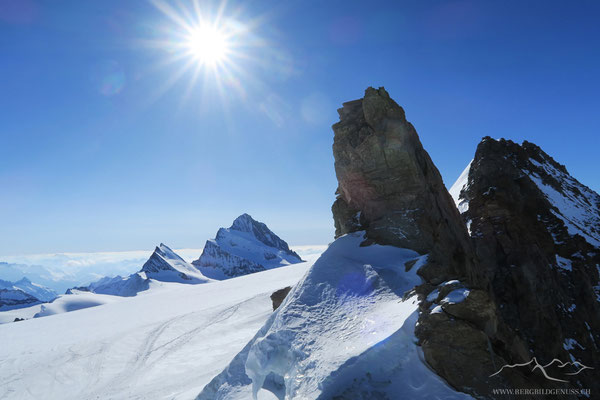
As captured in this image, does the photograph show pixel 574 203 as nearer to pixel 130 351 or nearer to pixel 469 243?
pixel 469 243

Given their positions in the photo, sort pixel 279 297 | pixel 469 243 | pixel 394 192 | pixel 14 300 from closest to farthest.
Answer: pixel 394 192, pixel 469 243, pixel 279 297, pixel 14 300

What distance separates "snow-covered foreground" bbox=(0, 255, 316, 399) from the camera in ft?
64.1

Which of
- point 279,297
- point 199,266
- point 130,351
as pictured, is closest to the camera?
point 279,297

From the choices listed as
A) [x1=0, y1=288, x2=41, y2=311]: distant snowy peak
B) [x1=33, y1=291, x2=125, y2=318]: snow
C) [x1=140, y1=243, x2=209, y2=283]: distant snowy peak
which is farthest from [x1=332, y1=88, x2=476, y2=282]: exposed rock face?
[x1=0, y1=288, x2=41, y2=311]: distant snowy peak

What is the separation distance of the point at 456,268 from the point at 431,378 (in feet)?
27.7

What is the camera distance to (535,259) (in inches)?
1040

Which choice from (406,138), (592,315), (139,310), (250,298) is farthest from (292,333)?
(139,310)

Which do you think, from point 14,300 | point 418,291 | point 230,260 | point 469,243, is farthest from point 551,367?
point 14,300

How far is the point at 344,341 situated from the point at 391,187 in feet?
33.1

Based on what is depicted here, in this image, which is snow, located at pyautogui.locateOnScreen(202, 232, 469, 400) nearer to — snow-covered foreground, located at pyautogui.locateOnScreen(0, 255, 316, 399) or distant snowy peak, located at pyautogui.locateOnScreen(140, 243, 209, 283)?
snow-covered foreground, located at pyautogui.locateOnScreen(0, 255, 316, 399)

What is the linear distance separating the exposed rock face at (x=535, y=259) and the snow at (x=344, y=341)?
32.0ft

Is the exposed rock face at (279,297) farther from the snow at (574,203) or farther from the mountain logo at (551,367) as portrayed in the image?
the snow at (574,203)

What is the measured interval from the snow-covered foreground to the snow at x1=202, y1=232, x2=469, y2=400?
5066 mm

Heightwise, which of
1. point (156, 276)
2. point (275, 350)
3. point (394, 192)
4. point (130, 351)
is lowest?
point (130, 351)
